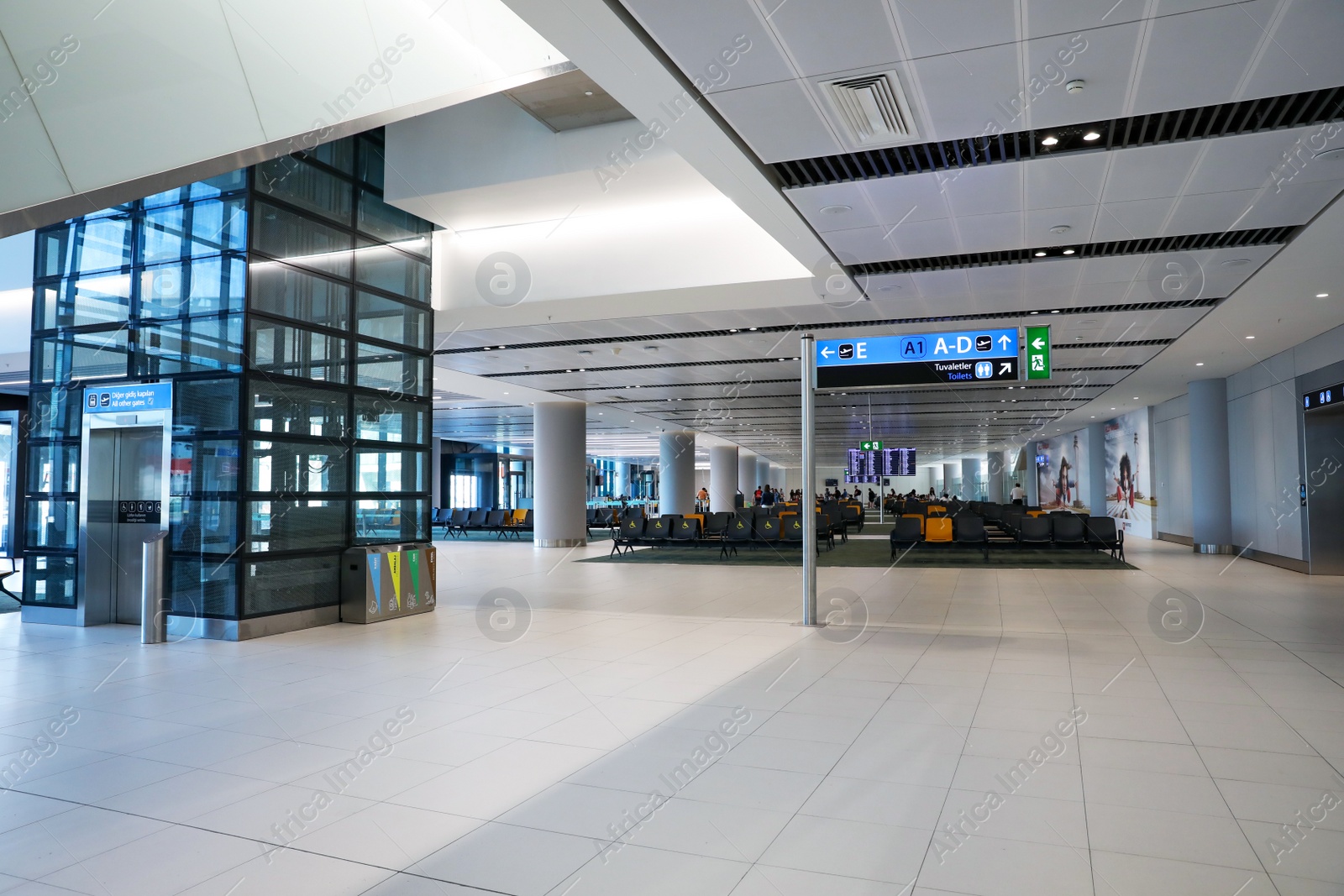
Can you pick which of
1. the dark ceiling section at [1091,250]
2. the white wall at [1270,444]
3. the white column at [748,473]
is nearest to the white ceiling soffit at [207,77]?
the dark ceiling section at [1091,250]

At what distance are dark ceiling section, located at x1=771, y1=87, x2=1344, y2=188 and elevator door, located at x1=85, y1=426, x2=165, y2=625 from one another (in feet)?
24.8

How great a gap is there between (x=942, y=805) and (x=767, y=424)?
26831mm

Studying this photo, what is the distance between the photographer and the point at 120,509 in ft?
30.4

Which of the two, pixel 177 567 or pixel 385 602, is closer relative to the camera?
pixel 177 567

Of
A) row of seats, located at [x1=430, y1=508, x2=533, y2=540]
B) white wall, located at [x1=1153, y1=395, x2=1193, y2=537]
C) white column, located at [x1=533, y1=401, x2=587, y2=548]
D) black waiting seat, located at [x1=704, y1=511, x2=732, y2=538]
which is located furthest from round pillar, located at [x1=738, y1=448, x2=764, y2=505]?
black waiting seat, located at [x1=704, y1=511, x2=732, y2=538]

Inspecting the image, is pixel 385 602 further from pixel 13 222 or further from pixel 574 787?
pixel 13 222

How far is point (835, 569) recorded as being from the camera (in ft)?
50.8

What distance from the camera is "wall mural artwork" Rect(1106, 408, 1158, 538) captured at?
24.2 m

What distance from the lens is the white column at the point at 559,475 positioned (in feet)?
70.7

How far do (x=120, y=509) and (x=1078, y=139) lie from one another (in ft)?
33.2

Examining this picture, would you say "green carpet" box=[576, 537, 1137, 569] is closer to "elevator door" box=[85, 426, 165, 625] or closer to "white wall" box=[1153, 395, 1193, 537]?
"white wall" box=[1153, 395, 1193, 537]

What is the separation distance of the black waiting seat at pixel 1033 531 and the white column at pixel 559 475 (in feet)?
34.7

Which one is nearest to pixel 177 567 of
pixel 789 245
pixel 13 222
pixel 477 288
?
pixel 477 288

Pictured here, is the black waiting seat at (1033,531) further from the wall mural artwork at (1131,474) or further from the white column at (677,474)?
the white column at (677,474)
